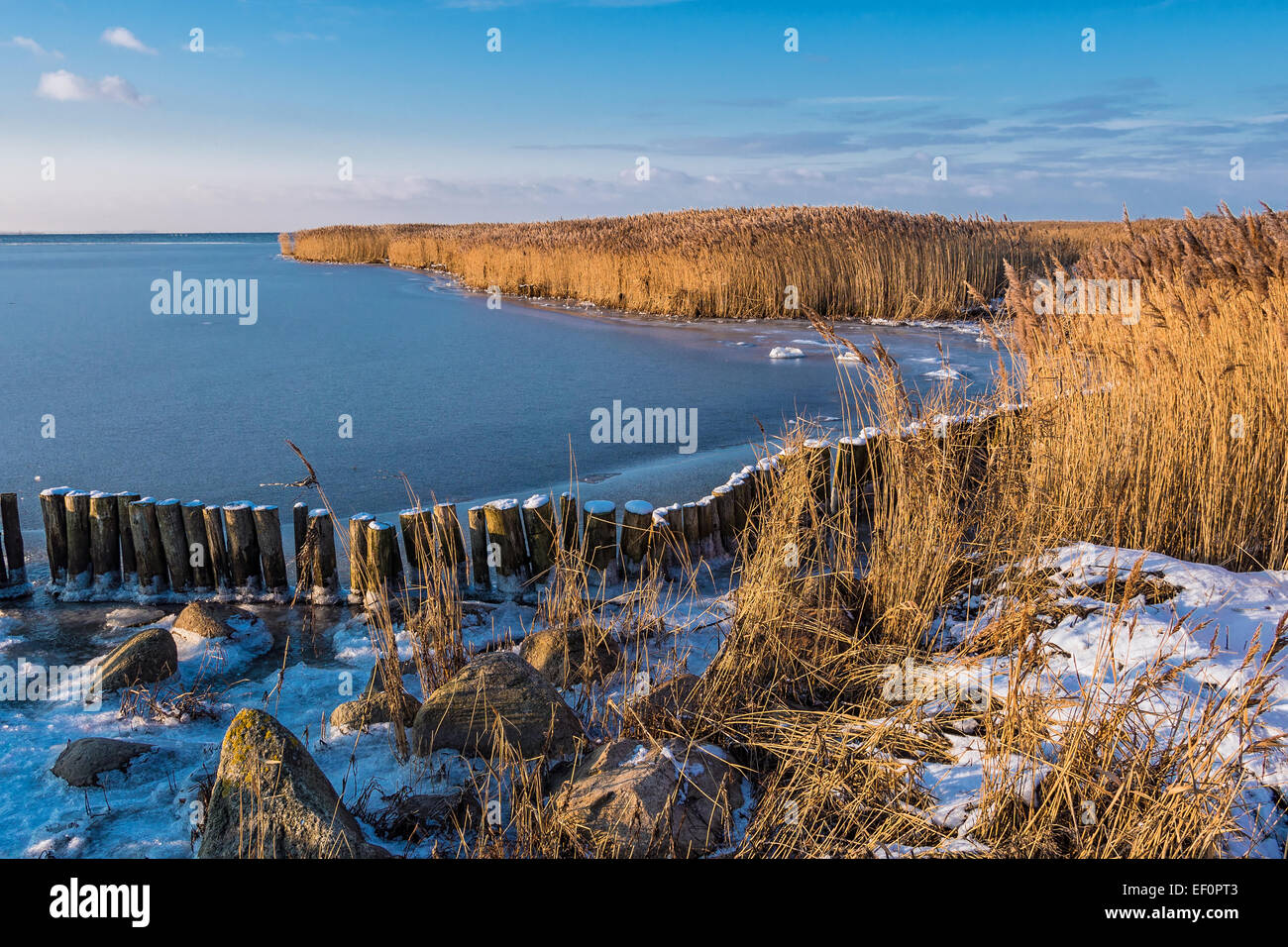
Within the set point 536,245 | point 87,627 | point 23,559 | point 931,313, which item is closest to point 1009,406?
point 87,627

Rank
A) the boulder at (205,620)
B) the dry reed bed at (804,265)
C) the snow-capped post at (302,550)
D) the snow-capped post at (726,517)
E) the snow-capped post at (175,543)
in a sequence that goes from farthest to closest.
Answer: the dry reed bed at (804,265), the snow-capped post at (726,517), the snow-capped post at (175,543), the snow-capped post at (302,550), the boulder at (205,620)

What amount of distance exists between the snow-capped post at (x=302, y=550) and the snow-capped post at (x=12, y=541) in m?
1.54

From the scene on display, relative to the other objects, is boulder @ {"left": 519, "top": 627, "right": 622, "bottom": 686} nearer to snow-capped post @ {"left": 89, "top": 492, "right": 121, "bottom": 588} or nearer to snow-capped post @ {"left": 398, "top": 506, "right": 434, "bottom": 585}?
snow-capped post @ {"left": 398, "top": 506, "right": 434, "bottom": 585}

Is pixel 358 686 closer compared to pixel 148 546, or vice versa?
pixel 358 686

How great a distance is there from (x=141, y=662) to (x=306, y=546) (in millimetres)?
1043

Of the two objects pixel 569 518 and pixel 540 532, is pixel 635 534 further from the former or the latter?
pixel 540 532

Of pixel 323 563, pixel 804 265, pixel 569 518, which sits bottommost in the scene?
pixel 323 563

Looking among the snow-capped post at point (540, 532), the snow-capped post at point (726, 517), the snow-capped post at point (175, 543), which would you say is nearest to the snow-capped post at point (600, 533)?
the snow-capped post at point (540, 532)

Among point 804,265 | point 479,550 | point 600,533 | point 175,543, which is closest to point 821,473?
point 600,533

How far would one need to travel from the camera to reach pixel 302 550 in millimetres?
4645

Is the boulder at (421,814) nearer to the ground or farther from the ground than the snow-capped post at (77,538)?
nearer to the ground

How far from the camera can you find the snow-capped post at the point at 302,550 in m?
4.67

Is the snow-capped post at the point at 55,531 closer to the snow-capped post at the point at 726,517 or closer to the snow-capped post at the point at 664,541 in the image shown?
the snow-capped post at the point at 664,541

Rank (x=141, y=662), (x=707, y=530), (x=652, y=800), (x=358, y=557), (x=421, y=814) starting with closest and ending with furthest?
(x=652, y=800) → (x=421, y=814) → (x=141, y=662) → (x=358, y=557) → (x=707, y=530)
